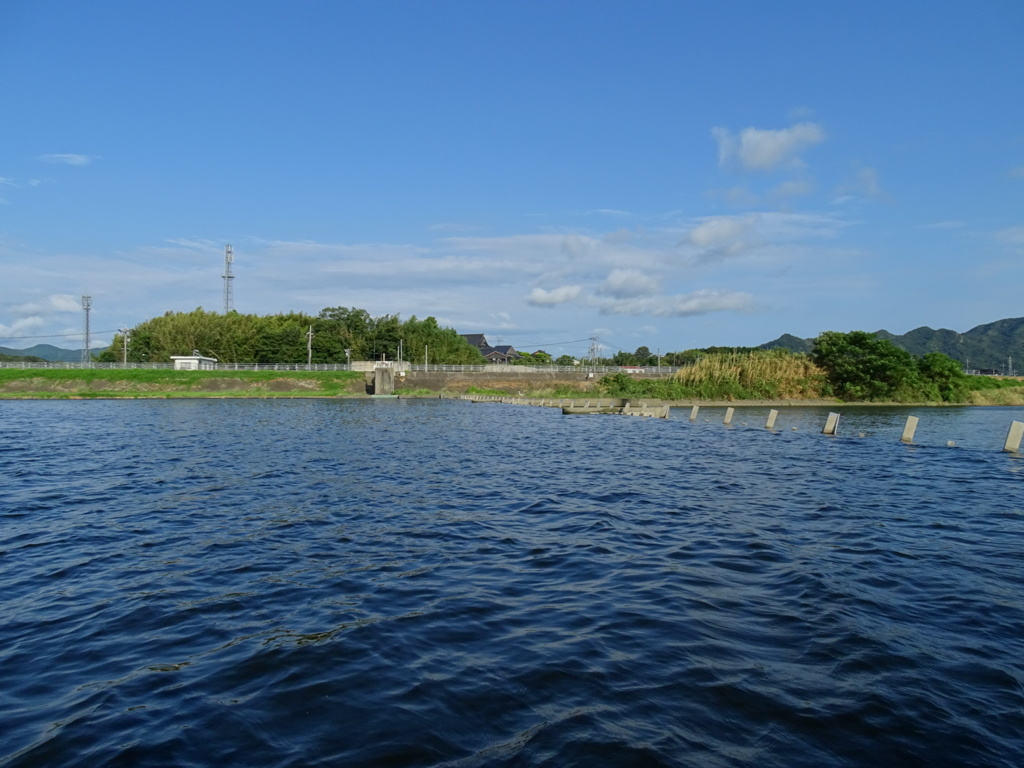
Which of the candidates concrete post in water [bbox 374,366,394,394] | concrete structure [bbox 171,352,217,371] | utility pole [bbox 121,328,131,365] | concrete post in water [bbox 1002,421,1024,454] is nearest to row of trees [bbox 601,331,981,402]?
concrete post in water [bbox 374,366,394,394]

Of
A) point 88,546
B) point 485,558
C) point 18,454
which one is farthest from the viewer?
point 18,454

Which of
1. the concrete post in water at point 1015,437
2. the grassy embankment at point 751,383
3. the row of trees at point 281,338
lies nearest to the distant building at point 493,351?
the row of trees at point 281,338

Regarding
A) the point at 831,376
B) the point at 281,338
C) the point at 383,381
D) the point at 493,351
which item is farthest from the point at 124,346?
the point at 831,376

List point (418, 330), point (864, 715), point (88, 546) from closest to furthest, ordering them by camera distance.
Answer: point (864, 715) → point (88, 546) → point (418, 330)

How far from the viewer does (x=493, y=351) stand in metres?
133

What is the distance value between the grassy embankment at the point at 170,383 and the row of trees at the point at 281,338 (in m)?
16.1

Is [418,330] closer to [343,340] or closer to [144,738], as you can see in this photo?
[343,340]

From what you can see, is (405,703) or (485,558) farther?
(485,558)

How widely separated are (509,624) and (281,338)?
87496 millimetres

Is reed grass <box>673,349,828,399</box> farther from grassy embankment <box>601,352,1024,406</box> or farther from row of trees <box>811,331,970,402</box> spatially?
row of trees <box>811,331,970,402</box>

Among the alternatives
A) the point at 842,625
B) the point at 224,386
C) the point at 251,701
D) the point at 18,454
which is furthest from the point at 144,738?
the point at 224,386

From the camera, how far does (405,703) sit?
4.40m

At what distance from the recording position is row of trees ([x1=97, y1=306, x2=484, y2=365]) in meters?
87.9

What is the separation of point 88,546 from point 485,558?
525 cm
